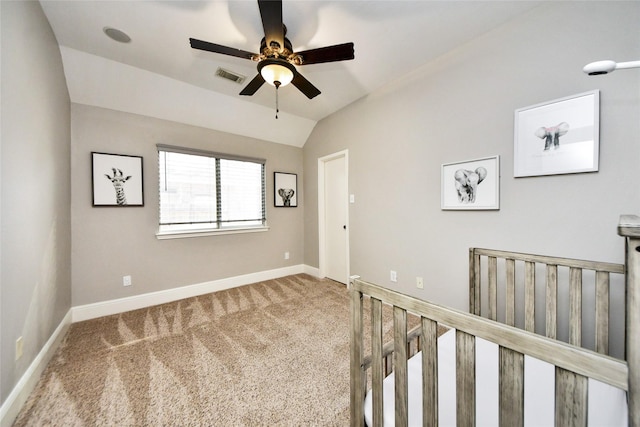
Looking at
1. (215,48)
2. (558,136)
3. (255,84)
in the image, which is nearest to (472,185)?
(558,136)

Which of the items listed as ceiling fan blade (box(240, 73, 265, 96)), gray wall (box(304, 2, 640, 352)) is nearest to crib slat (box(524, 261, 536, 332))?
gray wall (box(304, 2, 640, 352))

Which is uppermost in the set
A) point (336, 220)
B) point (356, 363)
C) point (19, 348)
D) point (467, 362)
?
point (336, 220)

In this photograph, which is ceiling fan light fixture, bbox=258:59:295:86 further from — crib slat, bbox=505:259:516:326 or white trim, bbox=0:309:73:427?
white trim, bbox=0:309:73:427

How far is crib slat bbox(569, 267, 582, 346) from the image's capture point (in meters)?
1.30

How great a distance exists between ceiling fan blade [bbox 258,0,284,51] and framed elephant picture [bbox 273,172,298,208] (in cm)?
240

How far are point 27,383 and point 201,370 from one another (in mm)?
1021

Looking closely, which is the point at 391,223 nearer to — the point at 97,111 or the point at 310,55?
the point at 310,55

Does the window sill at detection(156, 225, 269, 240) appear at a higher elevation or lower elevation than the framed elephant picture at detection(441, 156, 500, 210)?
A: lower

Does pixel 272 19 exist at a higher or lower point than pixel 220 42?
lower

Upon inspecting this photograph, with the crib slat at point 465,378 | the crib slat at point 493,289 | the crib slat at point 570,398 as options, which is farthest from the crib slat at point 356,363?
the crib slat at point 493,289

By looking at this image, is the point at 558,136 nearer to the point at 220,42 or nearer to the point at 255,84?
the point at 255,84

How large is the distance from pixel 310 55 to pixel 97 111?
8.28 ft

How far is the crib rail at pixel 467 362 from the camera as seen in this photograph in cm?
54

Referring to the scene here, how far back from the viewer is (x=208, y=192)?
10.9 ft
